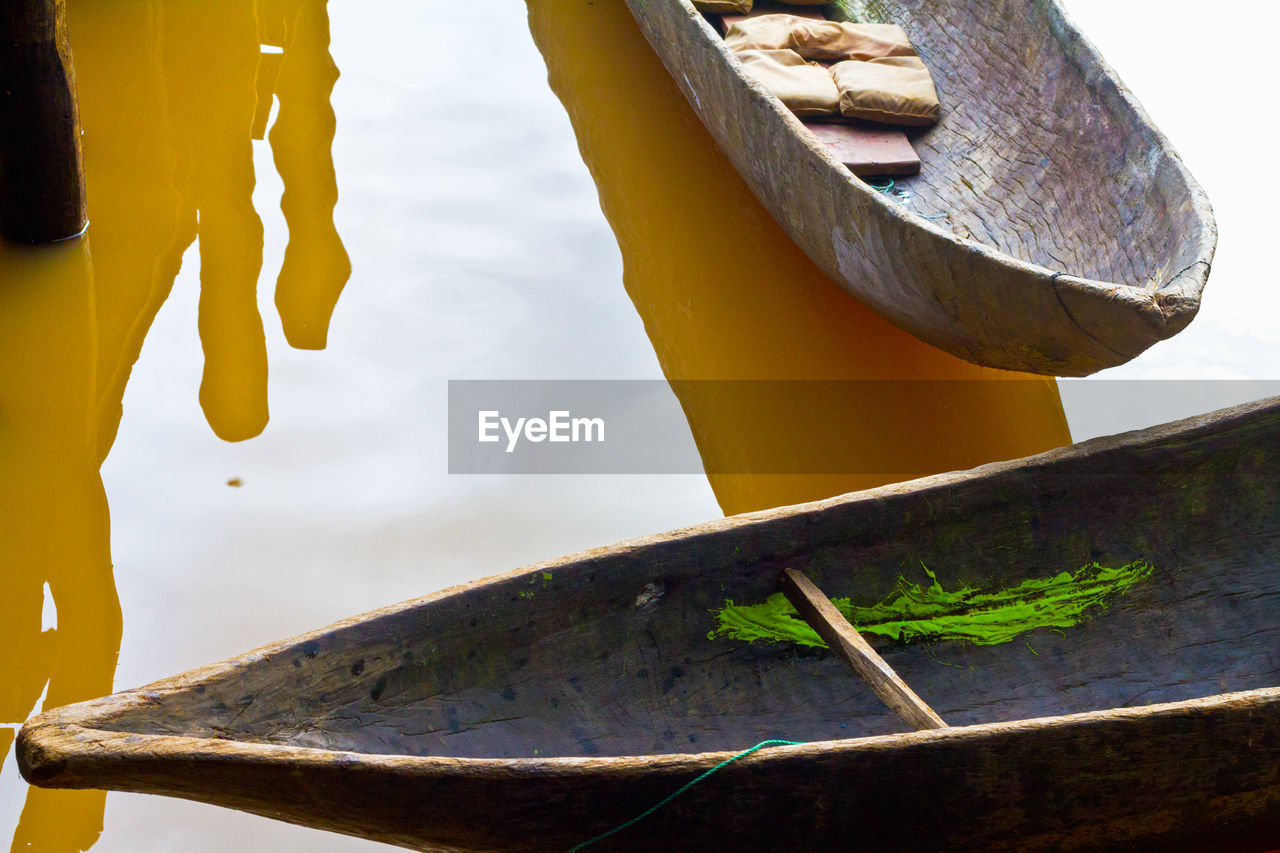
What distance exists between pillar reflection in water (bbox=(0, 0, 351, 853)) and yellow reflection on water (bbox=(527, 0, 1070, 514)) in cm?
93

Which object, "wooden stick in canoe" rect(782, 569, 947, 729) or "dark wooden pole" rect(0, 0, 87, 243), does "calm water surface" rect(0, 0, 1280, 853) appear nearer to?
"dark wooden pole" rect(0, 0, 87, 243)

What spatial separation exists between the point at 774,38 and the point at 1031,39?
0.80 m

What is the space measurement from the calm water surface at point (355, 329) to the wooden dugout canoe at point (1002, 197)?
36 cm

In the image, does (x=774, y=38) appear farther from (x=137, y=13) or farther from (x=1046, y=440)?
(x=137, y=13)

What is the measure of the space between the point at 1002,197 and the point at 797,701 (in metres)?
1.67

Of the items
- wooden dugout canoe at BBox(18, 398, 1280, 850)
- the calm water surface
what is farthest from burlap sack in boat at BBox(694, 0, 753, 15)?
wooden dugout canoe at BBox(18, 398, 1280, 850)

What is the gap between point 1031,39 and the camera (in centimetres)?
302

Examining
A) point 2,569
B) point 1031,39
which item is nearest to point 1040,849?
point 2,569

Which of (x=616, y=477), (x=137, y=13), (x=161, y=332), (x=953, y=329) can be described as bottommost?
(x=616, y=477)

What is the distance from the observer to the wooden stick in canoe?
60.8 inches

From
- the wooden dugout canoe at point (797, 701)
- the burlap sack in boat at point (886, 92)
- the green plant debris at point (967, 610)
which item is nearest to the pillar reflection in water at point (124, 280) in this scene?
the wooden dugout canoe at point (797, 701)

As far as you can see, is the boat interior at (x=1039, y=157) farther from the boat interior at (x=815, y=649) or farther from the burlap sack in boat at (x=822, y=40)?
the boat interior at (x=815, y=649)

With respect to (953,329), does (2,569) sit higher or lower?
lower

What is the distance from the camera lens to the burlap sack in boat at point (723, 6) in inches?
144
